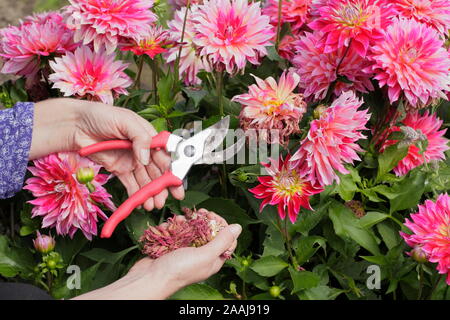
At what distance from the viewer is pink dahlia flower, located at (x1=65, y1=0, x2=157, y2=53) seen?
1208mm

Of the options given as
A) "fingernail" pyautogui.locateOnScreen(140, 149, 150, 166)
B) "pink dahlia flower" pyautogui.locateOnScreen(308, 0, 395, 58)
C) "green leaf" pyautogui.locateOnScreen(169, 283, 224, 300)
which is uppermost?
"pink dahlia flower" pyautogui.locateOnScreen(308, 0, 395, 58)

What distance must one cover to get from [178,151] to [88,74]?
0.95 feet

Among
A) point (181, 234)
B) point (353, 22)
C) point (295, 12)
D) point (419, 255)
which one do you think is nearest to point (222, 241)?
point (181, 234)

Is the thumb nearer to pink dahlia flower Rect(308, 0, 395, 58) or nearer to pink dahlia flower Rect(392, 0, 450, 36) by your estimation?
pink dahlia flower Rect(308, 0, 395, 58)

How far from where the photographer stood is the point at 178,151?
1133mm

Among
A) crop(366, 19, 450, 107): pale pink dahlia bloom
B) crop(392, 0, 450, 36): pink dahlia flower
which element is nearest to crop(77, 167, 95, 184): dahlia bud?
crop(366, 19, 450, 107): pale pink dahlia bloom

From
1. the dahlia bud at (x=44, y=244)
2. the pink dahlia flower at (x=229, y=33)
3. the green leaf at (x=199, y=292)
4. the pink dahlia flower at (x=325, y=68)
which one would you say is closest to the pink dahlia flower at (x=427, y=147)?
the pink dahlia flower at (x=325, y=68)

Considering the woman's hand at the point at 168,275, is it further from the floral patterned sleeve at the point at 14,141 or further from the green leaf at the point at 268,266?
the floral patterned sleeve at the point at 14,141

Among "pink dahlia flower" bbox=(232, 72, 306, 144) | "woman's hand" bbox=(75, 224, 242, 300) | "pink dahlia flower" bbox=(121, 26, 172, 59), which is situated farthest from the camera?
"pink dahlia flower" bbox=(121, 26, 172, 59)

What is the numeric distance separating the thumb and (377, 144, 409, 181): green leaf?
34 cm

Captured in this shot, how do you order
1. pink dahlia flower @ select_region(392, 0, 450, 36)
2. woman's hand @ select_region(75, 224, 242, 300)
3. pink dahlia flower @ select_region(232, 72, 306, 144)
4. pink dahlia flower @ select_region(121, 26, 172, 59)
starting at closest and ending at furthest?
woman's hand @ select_region(75, 224, 242, 300) → pink dahlia flower @ select_region(232, 72, 306, 144) → pink dahlia flower @ select_region(392, 0, 450, 36) → pink dahlia flower @ select_region(121, 26, 172, 59)

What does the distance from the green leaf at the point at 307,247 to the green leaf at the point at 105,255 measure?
335 millimetres

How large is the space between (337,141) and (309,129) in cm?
6
